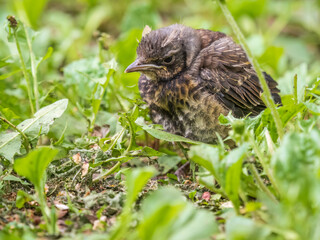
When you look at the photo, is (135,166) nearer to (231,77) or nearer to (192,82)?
(192,82)

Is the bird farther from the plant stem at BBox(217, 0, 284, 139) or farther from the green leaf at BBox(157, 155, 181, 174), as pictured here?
the plant stem at BBox(217, 0, 284, 139)

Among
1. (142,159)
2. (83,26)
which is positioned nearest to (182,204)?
(142,159)

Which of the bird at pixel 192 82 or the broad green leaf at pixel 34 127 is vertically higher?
the bird at pixel 192 82

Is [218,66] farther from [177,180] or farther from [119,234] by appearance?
[119,234]

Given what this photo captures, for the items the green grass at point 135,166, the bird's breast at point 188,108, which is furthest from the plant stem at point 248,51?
the bird's breast at point 188,108

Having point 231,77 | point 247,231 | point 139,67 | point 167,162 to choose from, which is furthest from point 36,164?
point 231,77

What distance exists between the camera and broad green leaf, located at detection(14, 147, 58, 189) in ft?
5.58

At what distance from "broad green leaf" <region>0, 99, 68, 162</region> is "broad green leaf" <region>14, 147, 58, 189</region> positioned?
0.48m

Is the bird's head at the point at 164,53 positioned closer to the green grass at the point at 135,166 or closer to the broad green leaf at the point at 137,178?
the green grass at the point at 135,166

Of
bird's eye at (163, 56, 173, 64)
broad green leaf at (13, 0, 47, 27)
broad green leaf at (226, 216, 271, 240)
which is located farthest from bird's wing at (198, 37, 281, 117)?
broad green leaf at (13, 0, 47, 27)

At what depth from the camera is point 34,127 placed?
2.35 metres

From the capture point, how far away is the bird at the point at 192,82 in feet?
8.60

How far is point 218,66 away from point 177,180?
72cm

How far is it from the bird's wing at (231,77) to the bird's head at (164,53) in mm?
89
